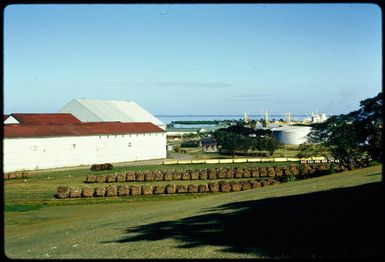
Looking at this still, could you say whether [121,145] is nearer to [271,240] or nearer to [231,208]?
[231,208]

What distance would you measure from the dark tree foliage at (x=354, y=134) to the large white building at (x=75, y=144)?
29.1m

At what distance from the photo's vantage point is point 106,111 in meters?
87.8

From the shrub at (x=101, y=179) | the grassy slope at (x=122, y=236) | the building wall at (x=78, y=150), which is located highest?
the building wall at (x=78, y=150)

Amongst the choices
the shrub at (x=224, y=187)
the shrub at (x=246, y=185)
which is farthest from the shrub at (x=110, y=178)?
the shrub at (x=246, y=185)

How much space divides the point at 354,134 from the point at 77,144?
3796 centimetres

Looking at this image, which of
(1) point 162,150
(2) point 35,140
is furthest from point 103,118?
(2) point 35,140

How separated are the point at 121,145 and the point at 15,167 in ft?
60.5

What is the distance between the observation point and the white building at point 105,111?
8338 centimetres

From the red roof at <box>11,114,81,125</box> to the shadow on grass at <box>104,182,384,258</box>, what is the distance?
54559mm

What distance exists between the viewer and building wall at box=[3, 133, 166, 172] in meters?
57.3

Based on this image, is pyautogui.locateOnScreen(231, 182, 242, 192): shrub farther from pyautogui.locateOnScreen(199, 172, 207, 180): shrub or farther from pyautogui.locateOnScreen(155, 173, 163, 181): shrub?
pyautogui.locateOnScreen(155, 173, 163, 181): shrub

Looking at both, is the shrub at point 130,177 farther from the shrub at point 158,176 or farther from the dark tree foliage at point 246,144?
the dark tree foliage at point 246,144

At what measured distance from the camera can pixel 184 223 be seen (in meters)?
19.5

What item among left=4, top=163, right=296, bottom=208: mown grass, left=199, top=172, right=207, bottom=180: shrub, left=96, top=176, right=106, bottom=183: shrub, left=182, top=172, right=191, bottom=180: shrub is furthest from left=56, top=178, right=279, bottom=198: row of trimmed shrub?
left=182, top=172, right=191, bottom=180: shrub
